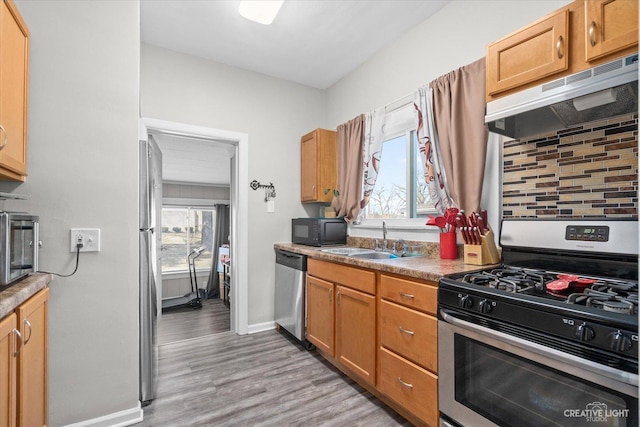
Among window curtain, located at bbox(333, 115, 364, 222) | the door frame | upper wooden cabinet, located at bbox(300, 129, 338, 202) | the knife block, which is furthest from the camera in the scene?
upper wooden cabinet, located at bbox(300, 129, 338, 202)

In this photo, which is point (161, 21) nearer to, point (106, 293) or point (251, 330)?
point (106, 293)

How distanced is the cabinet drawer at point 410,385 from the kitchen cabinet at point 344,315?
0.11 meters

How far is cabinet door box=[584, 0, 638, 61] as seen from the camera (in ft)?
3.70

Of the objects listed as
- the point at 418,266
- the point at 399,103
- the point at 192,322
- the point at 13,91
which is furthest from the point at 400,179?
the point at 192,322

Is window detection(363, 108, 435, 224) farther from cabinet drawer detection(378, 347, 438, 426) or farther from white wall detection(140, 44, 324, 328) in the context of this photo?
cabinet drawer detection(378, 347, 438, 426)

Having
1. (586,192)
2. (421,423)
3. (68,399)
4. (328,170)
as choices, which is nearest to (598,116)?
(586,192)

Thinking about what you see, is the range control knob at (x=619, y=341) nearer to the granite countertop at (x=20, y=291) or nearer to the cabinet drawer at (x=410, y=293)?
the cabinet drawer at (x=410, y=293)

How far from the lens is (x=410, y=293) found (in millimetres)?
1619

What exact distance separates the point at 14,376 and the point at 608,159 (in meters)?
2.64

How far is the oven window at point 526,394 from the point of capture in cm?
95

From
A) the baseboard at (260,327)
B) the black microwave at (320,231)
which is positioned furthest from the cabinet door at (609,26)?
the baseboard at (260,327)

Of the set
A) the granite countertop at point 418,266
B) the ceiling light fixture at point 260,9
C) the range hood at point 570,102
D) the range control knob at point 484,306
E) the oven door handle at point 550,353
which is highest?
the ceiling light fixture at point 260,9

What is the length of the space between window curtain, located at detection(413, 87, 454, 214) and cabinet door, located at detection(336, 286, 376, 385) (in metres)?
0.89

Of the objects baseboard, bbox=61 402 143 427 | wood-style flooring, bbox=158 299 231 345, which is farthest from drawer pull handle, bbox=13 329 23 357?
wood-style flooring, bbox=158 299 231 345
